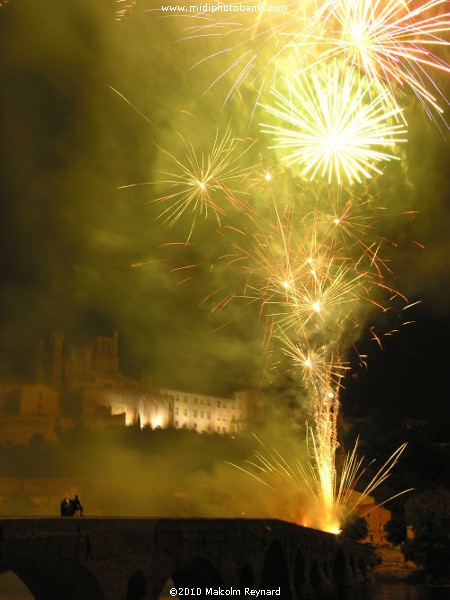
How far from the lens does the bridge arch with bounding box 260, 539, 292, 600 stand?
1110 inches

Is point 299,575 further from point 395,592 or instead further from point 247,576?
point 247,576

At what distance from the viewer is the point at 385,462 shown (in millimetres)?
66500

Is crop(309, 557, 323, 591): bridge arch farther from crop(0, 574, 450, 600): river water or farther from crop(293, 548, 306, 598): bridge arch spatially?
crop(293, 548, 306, 598): bridge arch

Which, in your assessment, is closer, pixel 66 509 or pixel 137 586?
pixel 66 509

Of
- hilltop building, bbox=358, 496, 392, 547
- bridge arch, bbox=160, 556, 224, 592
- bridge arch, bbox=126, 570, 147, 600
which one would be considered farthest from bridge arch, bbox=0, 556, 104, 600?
hilltop building, bbox=358, 496, 392, 547

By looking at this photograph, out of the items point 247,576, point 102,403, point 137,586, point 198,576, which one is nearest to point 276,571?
point 247,576

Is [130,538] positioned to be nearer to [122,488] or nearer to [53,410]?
[122,488]

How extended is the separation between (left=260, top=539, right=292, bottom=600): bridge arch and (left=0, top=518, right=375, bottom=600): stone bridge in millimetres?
38

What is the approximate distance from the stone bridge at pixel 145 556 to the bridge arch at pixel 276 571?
0.04m

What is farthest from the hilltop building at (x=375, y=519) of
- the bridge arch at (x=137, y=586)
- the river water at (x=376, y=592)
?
the bridge arch at (x=137, y=586)

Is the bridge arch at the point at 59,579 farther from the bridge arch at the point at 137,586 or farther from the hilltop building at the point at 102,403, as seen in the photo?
the hilltop building at the point at 102,403

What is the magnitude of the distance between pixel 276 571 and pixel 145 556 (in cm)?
1223

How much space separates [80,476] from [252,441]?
1876 cm

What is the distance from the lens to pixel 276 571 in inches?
1145
